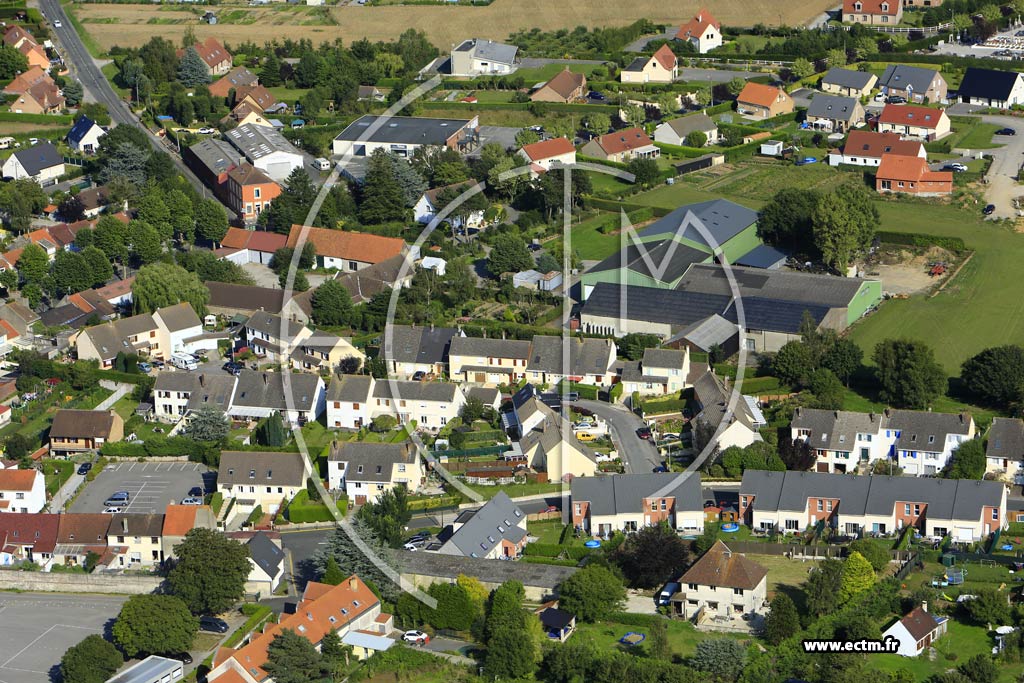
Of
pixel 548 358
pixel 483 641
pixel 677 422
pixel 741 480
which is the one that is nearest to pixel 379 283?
pixel 548 358

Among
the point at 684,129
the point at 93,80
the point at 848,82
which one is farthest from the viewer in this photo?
the point at 93,80

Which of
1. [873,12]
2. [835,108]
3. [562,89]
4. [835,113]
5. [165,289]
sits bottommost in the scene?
[165,289]

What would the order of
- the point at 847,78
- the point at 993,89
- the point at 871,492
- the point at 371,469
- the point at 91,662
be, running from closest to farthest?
1. the point at 91,662
2. the point at 871,492
3. the point at 371,469
4. the point at 993,89
5. the point at 847,78

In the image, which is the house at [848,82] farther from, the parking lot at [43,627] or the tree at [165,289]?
the parking lot at [43,627]

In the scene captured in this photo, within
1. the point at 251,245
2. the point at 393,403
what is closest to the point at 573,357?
the point at 393,403

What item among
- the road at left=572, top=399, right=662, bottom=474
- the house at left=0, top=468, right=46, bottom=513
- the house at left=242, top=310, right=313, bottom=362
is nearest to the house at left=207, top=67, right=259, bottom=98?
the house at left=242, top=310, right=313, bottom=362

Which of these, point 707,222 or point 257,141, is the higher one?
point 257,141

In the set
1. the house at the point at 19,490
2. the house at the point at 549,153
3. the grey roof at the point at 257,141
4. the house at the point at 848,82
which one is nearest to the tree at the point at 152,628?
the house at the point at 19,490

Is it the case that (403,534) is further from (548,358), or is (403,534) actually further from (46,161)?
(46,161)

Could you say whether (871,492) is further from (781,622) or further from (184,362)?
(184,362)
